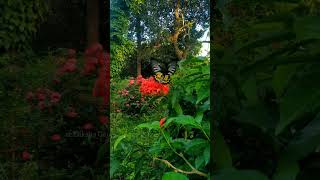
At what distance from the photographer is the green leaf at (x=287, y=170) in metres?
0.39

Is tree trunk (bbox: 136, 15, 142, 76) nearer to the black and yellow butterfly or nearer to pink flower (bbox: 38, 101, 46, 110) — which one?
the black and yellow butterfly

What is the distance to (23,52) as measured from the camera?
3.45 metres

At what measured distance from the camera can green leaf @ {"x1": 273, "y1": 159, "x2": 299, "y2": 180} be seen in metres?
0.39

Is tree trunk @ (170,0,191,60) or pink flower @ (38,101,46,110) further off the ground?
tree trunk @ (170,0,191,60)

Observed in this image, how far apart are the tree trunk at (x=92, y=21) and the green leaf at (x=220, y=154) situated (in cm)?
297

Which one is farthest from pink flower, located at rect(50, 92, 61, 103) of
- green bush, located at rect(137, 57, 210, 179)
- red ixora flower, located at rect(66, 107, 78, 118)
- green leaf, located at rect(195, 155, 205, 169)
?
green leaf, located at rect(195, 155, 205, 169)

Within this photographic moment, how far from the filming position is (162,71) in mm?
2312

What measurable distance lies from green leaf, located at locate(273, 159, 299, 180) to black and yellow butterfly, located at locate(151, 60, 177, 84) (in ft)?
5.59

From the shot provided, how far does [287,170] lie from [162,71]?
1927 millimetres

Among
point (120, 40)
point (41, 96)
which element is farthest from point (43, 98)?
point (120, 40)

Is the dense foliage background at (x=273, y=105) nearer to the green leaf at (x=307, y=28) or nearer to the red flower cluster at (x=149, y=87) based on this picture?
the green leaf at (x=307, y=28)

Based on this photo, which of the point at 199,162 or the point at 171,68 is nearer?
the point at 199,162

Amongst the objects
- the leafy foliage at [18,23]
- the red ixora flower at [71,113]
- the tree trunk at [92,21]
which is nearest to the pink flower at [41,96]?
the red ixora flower at [71,113]

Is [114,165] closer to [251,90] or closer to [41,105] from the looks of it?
[251,90]
